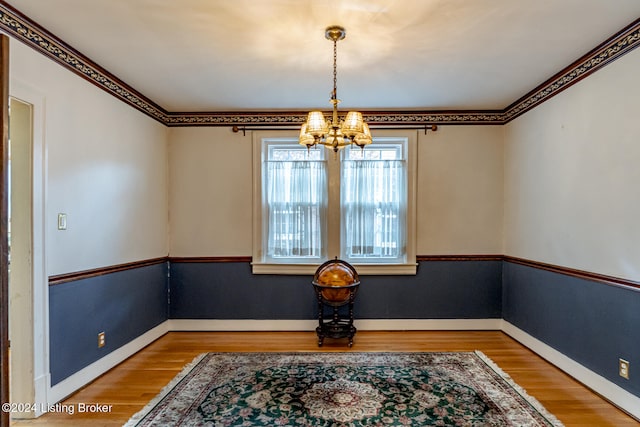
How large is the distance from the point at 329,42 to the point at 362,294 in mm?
2967

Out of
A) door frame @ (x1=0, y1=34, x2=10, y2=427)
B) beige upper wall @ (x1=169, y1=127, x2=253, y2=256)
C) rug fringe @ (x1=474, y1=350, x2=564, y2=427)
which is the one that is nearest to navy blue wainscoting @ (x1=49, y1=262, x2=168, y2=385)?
beige upper wall @ (x1=169, y1=127, x2=253, y2=256)

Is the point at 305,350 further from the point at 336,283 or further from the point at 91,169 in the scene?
the point at 91,169

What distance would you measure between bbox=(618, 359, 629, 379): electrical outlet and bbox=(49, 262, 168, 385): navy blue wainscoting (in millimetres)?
4293

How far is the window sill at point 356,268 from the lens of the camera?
4.47m

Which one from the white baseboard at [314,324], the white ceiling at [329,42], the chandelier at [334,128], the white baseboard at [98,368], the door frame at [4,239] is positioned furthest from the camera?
the white baseboard at [314,324]

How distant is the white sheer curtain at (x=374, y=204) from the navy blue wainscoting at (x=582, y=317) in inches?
59.3

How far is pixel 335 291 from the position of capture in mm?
3865

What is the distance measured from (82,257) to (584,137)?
4.47 metres

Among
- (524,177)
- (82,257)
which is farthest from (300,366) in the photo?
(524,177)

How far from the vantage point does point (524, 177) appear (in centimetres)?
401

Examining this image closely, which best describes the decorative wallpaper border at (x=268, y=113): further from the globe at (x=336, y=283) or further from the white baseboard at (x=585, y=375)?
the white baseboard at (x=585, y=375)

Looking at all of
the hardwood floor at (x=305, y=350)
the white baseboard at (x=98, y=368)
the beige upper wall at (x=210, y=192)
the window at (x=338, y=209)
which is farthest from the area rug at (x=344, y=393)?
the beige upper wall at (x=210, y=192)

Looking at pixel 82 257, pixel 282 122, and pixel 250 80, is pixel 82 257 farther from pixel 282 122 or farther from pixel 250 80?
pixel 282 122

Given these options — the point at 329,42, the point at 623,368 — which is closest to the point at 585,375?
the point at 623,368
